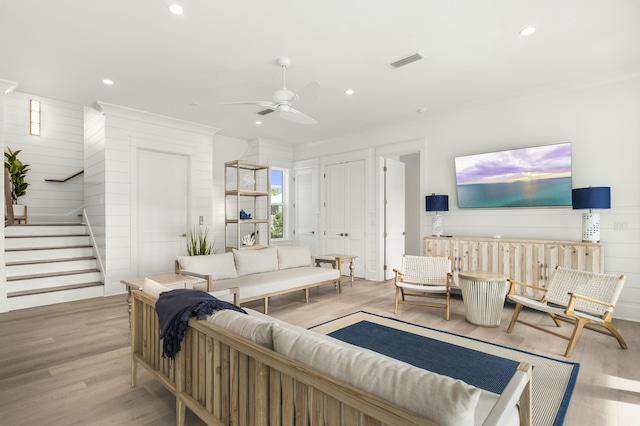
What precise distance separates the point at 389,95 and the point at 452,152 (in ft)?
4.93

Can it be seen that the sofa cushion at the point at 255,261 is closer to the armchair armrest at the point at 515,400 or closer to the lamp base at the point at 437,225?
the lamp base at the point at 437,225

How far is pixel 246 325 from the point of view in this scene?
5.01 ft

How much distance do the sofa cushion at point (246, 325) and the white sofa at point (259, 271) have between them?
6.58 feet

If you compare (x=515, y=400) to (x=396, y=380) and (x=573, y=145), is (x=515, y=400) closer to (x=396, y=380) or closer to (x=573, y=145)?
(x=396, y=380)

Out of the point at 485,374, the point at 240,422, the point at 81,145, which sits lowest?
the point at 485,374

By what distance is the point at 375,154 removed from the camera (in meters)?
6.26

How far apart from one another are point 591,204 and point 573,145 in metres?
0.94

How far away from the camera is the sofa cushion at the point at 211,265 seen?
391cm

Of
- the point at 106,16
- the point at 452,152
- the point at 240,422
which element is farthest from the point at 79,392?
the point at 452,152

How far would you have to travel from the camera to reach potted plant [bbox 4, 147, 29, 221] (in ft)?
18.0

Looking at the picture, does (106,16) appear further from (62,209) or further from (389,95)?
(62,209)

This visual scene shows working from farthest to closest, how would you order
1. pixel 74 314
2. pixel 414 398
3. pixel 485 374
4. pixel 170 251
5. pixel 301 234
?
pixel 301 234
pixel 170 251
pixel 74 314
pixel 485 374
pixel 414 398

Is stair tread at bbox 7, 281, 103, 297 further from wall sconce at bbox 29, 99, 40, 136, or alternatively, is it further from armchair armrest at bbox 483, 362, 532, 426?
armchair armrest at bbox 483, 362, 532, 426

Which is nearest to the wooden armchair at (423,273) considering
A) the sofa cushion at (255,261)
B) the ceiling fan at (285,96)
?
the sofa cushion at (255,261)
